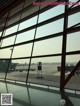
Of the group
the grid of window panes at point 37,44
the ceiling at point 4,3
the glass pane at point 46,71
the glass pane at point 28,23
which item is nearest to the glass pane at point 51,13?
the grid of window panes at point 37,44

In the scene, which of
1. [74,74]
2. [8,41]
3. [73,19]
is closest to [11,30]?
[8,41]

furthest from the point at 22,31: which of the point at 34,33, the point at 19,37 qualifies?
the point at 34,33

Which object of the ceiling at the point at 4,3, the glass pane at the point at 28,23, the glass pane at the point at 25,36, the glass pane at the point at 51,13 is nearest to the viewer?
the glass pane at the point at 51,13

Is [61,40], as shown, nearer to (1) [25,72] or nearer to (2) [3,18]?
(1) [25,72]

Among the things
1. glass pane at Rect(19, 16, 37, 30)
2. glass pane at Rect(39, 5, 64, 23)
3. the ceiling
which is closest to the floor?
glass pane at Rect(39, 5, 64, 23)

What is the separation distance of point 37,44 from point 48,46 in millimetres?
967

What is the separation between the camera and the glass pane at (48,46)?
855 cm

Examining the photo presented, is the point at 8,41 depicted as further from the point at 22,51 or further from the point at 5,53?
the point at 22,51

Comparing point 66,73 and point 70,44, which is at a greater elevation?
point 70,44

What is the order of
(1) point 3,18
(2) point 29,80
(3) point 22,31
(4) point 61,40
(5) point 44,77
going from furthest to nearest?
(1) point 3,18, (3) point 22,31, (2) point 29,80, (5) point 44,77, (4) point 61,40

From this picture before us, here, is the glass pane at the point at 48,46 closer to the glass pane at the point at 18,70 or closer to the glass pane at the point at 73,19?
the glass pane at the point at 73,19

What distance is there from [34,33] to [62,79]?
375 centimetres

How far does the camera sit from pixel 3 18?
1493 centimetres

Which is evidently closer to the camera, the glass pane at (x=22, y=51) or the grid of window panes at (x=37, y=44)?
the grid of window panes at (x=37, y=44)
